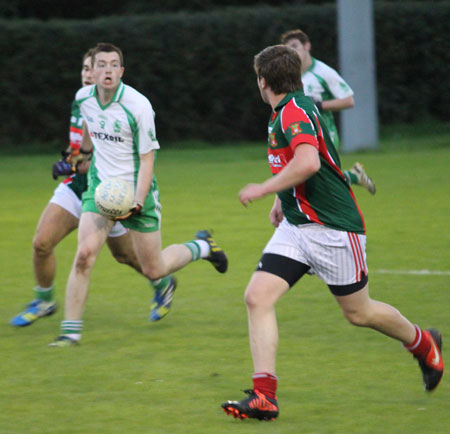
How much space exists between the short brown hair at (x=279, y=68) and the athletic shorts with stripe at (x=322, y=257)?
2.56 ft

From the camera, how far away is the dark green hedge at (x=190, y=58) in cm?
2364

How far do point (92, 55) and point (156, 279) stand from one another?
1.75m

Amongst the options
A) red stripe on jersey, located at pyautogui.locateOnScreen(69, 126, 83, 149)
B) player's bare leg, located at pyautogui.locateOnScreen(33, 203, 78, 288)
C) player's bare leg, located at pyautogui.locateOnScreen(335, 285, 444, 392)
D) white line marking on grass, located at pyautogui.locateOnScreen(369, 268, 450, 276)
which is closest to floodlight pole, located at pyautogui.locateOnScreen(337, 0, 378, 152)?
white line marking on grass, located at pyautogui.locateOnScreen(369, 268, 450, 276)

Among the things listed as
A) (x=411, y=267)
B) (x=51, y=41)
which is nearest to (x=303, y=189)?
(x=411, y=267)

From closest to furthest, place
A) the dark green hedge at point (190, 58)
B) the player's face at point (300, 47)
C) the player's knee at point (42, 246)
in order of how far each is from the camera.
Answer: the player's knee at point (42, 246)
the player's face at point (300, 47)
the dark green hedge at point (190, 58)

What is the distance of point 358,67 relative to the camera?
21.6 m

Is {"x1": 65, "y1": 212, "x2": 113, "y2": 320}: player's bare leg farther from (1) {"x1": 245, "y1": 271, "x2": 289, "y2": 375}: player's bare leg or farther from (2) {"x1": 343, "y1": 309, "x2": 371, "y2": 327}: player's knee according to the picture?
(2) {"x1": 343, "y1": 309, "x2": 371, "y2": 327}: player's knee

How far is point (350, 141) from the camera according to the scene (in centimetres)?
2203

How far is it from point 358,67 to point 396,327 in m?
16.7

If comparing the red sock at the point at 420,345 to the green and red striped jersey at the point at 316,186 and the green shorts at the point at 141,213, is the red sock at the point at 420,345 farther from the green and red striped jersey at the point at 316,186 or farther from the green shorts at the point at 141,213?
the green shorts at the point at 141,213

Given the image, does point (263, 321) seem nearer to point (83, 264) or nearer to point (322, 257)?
point (322, 257)

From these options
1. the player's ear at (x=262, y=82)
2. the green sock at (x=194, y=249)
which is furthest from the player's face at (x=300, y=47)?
the player's ear at (x=262, y=82)

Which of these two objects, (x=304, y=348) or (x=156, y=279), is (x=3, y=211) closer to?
(x=156, y=279)

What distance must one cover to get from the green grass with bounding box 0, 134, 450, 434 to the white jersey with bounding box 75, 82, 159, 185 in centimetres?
125
